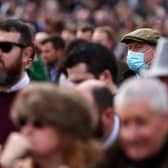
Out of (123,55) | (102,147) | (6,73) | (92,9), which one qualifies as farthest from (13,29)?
(92,9)

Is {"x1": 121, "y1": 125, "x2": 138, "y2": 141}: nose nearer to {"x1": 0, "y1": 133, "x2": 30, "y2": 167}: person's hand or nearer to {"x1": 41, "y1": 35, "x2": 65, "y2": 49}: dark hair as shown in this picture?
{"x1": 0, "y1": 133, "x2": 30, "y2": 167}: person's hand

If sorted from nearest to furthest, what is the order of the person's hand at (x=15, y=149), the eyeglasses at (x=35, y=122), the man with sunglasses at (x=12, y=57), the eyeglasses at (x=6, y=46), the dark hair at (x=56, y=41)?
the eyeglasses at (x=35, y=122), the person's hand at (x=15, y=149), the man with sunglasses at (x=12, y=57), the eyeglasses at (x=6, y=46), the dark hair at (x=56, y=41)

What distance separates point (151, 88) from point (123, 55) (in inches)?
447

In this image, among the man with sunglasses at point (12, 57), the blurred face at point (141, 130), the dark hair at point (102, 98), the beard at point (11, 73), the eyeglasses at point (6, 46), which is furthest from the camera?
the eyeglasses at point (6, 46)

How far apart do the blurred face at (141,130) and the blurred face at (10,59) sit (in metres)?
3.07

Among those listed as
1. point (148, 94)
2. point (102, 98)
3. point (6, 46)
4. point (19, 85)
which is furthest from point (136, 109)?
point (6, 46)

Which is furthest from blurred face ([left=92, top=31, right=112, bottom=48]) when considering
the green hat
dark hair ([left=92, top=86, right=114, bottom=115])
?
dark hair ([left=92, top=86, right=114, bottom=115])

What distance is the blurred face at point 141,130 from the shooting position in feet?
16.6

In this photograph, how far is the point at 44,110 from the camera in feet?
17.4

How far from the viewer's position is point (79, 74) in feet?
24.5

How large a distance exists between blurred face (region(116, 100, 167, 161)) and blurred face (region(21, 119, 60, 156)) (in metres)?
0.38

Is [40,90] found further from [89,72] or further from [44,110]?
[89,72]

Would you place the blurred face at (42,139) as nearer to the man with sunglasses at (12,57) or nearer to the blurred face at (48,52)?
the man with sunglasses at (12,57)

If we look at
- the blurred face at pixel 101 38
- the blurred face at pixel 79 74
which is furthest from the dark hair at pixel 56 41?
the blurred face at pixel 79 74
